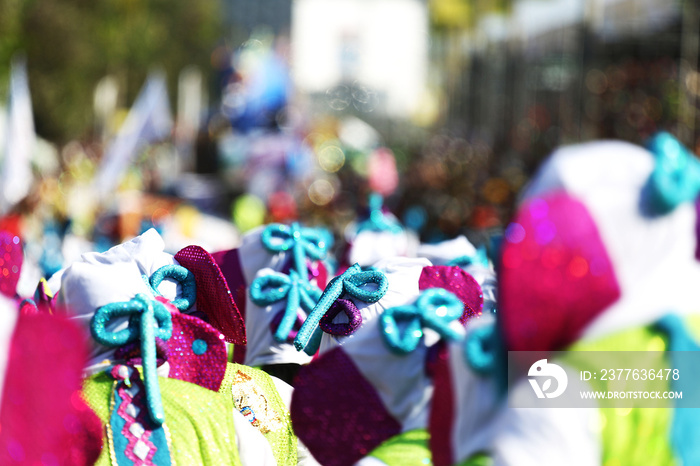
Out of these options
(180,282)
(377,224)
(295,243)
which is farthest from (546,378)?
(377,224)

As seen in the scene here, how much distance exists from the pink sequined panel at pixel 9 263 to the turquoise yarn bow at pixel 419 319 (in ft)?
3.36

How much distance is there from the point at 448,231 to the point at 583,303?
4731mm

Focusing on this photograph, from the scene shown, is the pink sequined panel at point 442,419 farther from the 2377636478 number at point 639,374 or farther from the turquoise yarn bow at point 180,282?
the turquoise yarn bow at point 180,282

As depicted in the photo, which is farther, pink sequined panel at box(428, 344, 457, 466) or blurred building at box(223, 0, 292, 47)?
blurred building at box(223, 0, 292, 47)

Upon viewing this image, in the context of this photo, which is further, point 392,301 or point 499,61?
point 499,61

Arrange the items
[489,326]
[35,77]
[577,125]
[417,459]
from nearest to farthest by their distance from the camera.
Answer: [489,326] → [417,459] → [577,125] → [35,77]

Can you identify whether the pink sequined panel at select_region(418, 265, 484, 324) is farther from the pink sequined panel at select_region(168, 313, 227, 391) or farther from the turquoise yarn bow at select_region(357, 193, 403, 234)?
the turquoise yarn bow at select_region(357, 193, 403, 234)

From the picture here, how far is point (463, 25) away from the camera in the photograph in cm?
1816

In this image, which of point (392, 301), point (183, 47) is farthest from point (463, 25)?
point (183, 47)

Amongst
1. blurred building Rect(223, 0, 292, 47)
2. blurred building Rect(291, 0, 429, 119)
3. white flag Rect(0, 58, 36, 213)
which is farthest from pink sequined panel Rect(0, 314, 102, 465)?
blurred building Rect(291, 0, 429, 119)

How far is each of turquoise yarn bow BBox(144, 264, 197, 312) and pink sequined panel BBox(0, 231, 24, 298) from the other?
390mm

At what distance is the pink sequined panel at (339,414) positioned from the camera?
1.67m

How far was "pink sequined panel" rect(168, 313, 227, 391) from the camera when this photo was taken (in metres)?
1.95

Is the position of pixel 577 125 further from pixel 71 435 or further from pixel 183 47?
pixel 183 47
